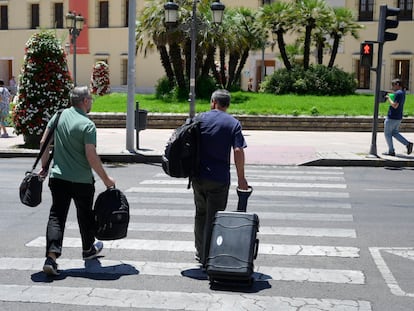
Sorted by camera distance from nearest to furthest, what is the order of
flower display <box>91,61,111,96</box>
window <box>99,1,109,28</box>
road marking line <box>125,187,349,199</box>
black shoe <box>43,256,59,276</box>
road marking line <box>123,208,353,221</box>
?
black shoe <box>43,256,59,276</box> < road marking line <box>123,208,353,221</box> < road marking line <box>125,187,349,199</box> < flower display <box>91,61,111,96</box> < window <box>99,1,109,28</box>

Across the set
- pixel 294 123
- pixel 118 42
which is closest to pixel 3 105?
pixel 294 123

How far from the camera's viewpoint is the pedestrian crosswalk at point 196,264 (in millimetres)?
5449

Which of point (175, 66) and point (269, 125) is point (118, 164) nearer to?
point (269, 125)

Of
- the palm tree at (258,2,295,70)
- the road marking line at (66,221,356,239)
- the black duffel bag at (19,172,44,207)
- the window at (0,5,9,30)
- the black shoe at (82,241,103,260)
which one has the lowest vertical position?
the road marking line at (66,221,356,239)

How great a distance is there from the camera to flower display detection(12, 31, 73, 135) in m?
16.5

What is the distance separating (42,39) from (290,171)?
687cm

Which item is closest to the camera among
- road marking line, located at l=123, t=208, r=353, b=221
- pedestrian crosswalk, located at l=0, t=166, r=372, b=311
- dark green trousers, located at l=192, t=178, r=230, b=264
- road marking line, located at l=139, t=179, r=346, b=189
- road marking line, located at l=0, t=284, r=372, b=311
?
road marking line, located at l=0, t=284, r=372, b=311

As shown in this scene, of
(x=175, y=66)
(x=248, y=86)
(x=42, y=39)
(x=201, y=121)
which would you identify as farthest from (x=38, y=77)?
(x=248, y=86)

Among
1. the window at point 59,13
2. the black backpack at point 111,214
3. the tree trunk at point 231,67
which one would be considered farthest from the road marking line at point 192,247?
the window at point 59,13

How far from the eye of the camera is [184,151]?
6.06 metres

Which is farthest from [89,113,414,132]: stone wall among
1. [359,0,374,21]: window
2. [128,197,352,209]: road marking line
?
[359,0,374,21]: window

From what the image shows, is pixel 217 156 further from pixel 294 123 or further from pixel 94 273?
pixel 294 123

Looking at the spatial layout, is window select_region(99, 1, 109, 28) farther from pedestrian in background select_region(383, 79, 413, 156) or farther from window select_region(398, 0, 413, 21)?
pedestrian in background select_region(383, 79, 413, 156)

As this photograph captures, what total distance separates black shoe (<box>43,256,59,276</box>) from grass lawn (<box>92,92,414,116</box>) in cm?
1844
